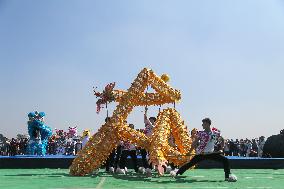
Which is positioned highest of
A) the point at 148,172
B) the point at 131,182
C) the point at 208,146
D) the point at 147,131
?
the point at 147,131

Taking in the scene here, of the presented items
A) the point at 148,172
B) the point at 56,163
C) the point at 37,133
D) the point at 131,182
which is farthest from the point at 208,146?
the point at 37,133

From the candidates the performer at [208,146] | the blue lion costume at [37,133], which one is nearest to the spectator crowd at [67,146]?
the blue lion costume at [37,133]

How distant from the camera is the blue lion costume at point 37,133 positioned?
23.3m

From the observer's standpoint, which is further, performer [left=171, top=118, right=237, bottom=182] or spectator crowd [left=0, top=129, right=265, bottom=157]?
spectator crowd [left=0, top=129, right=265, bottom=157]

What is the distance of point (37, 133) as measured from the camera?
23703mm

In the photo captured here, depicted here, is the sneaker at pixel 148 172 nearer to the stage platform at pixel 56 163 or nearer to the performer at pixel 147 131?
the performer at pixel 147 131

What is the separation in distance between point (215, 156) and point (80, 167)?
3814mm

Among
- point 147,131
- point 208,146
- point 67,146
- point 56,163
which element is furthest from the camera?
point 67,146

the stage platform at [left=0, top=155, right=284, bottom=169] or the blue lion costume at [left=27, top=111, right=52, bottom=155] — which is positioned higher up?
the blue lion costume at [left=27, top=111, right=52, bottom=155]

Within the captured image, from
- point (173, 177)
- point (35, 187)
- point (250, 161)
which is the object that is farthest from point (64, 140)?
point (35, 187)

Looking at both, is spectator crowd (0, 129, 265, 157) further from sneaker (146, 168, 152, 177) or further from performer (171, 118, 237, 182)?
performer (171, 118, 237, 182)

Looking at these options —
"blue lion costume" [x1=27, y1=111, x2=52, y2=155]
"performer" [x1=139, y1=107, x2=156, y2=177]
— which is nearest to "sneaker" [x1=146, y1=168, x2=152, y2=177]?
"performer" [x1=139, y1=107, x2=156, y2=177]

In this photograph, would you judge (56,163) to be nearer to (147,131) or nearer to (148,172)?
(147,131)

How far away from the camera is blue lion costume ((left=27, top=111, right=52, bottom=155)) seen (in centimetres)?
2327
